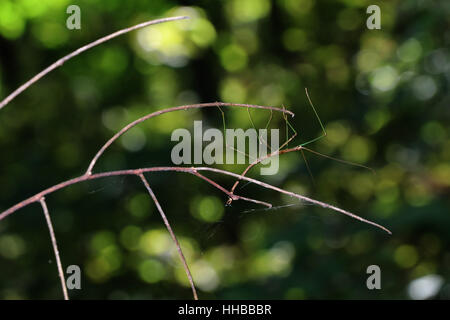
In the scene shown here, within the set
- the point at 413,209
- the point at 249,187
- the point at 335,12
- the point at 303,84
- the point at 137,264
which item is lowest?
the point at 137,264

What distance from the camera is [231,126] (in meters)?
3.86

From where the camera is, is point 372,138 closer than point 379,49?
Yes

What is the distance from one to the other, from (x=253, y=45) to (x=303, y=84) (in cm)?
105

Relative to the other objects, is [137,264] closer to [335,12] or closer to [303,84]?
[303,84]

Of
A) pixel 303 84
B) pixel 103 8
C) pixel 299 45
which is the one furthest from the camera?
pixel 299 45

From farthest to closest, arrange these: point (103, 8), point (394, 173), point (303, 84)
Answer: point (103, 8), point (303, 84), point (394, 173)

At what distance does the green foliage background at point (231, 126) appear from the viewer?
2432 millimetres

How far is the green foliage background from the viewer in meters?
2.43

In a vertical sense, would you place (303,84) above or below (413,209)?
above

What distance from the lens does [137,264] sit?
14.8 ft

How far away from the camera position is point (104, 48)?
518 centimetres

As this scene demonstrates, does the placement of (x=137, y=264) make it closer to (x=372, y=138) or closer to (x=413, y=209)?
(x=372, y=138)

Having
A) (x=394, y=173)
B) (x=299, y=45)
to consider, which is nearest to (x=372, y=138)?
(x=394, y=173)

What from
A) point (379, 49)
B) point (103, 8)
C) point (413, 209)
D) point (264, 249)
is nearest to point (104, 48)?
point (103, 8)
